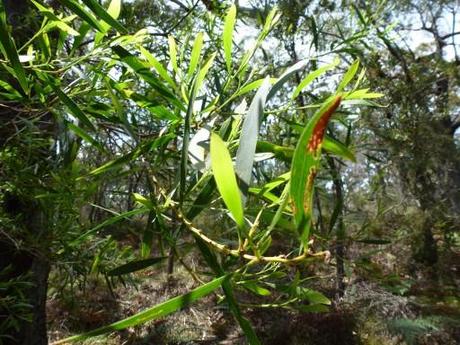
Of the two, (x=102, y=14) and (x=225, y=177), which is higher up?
(x=102, y=14)

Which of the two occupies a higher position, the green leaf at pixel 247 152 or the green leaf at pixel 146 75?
the green leaf at pixel 146 75

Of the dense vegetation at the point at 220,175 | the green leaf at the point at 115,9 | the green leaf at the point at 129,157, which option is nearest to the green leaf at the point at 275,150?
the dense vegetation at the point at 220,175

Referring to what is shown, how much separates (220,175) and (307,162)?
0.05 meters

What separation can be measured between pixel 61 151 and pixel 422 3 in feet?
26.9

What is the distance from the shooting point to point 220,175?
0.24 meters

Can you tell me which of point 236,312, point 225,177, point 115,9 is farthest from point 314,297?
point 115,9

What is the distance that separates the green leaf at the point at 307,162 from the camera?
21 centimetres

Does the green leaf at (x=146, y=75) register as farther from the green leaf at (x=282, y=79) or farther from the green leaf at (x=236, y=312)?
the green leaf at (x=236, y=312)

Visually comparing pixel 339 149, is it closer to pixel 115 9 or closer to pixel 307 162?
pixel 307 162

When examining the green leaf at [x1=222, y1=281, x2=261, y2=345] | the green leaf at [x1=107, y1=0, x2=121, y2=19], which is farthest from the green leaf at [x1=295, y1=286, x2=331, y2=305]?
the green leaf at [x1=107, y1=0, x2=121, y2=19]

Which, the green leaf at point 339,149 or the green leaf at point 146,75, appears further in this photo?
the green leaf at point 146,75

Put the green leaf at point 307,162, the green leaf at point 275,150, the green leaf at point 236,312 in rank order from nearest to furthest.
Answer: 1. the green leaf at point 307,162
2. the green leaf at point 236,312
3. the green leaf at point 275,150

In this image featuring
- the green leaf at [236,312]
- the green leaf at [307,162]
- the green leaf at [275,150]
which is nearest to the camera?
the green leaf at [307,162]

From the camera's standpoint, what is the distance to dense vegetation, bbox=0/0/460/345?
0.38 meters
